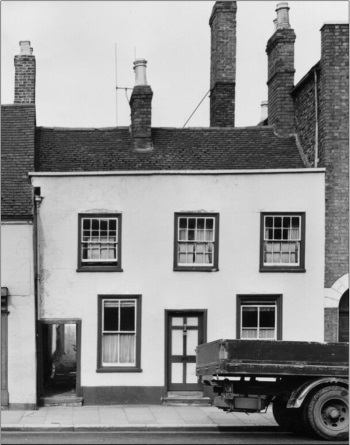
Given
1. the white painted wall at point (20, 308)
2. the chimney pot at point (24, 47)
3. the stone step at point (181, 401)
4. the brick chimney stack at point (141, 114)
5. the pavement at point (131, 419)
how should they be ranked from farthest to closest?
the chimney pot at point (24, 47)
the brick chimney stack at point (141, 114)
the stone step at point (181, 401)
the white painted wall at point (20, 308)
the pavement at point (131, 419)

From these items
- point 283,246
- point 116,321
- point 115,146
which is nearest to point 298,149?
point 283,246

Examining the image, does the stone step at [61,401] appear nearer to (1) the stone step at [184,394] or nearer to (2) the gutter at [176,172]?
(1) the stone step at [184,394]

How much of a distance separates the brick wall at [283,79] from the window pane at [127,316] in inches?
278

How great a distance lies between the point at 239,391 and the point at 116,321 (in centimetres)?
609

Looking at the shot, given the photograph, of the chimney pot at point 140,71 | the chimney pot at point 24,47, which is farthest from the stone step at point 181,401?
the chimney pot at point 24,47

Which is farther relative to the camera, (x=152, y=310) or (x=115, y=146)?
(x=115, y=146)

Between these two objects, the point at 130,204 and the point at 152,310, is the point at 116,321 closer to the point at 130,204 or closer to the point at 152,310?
the point at 152,310

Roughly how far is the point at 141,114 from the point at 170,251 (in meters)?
4.28

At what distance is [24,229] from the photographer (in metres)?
19.7

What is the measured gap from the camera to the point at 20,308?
19422mm

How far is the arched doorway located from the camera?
66.4 feet

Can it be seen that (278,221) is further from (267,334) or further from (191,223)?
(267,334)

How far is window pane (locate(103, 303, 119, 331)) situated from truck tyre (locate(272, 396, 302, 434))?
5798 millimetres

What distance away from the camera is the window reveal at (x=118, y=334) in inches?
791
